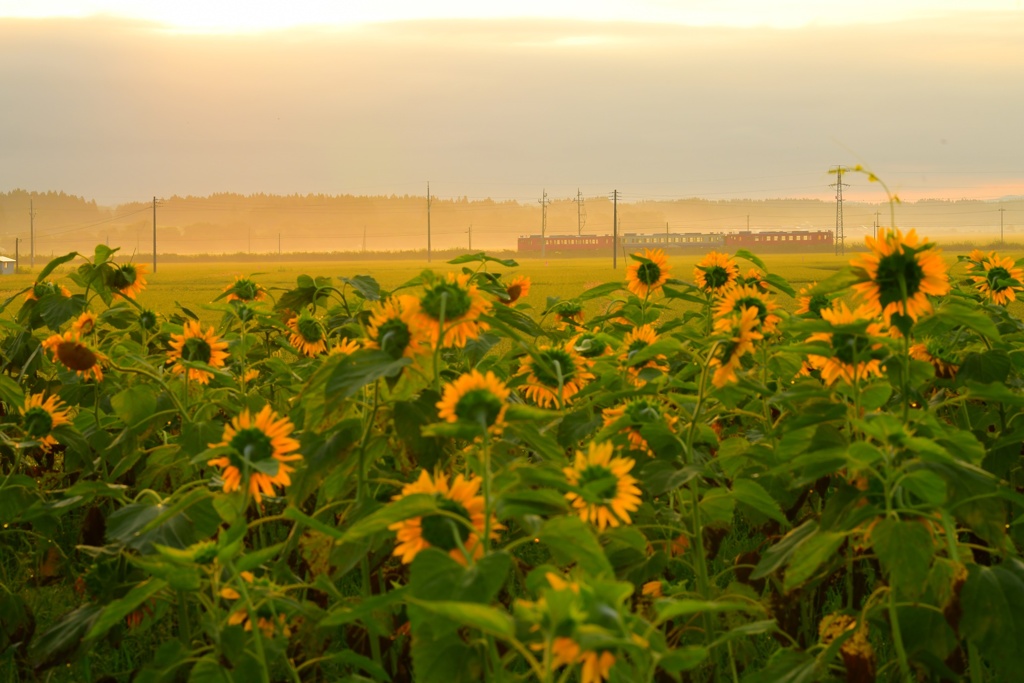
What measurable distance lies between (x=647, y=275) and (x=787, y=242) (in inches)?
4014

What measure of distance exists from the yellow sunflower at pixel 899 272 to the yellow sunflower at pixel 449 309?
2.24ft

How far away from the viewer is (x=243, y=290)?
12.6 feet

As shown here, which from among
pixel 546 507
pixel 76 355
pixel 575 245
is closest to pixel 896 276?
pixel 546 507

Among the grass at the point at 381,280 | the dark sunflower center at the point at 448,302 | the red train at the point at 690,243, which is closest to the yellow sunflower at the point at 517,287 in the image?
the grass at the point at 381,280

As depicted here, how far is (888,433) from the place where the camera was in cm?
154

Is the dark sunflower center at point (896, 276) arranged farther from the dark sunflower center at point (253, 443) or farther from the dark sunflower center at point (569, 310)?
the dark sunflower center at point (569, 310)

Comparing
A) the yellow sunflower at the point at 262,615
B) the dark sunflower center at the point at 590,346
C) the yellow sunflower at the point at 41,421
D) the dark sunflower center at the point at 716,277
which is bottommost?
the yellow sunflower at the point at 262,615

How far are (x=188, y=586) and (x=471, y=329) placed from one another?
0.63m

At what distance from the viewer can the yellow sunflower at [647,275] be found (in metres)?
3.65

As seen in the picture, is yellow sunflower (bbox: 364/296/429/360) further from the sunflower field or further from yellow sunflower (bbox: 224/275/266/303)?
yellow sunflower (bbox: 224/275/266/303)

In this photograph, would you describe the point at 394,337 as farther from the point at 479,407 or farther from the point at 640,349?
the point at 640,349

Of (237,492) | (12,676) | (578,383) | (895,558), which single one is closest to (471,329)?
(237,492)

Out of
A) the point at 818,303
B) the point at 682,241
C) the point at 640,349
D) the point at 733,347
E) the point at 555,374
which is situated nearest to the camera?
the point at 733,347

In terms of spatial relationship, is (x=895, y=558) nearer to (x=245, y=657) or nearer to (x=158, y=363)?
(x=245, y=657)
